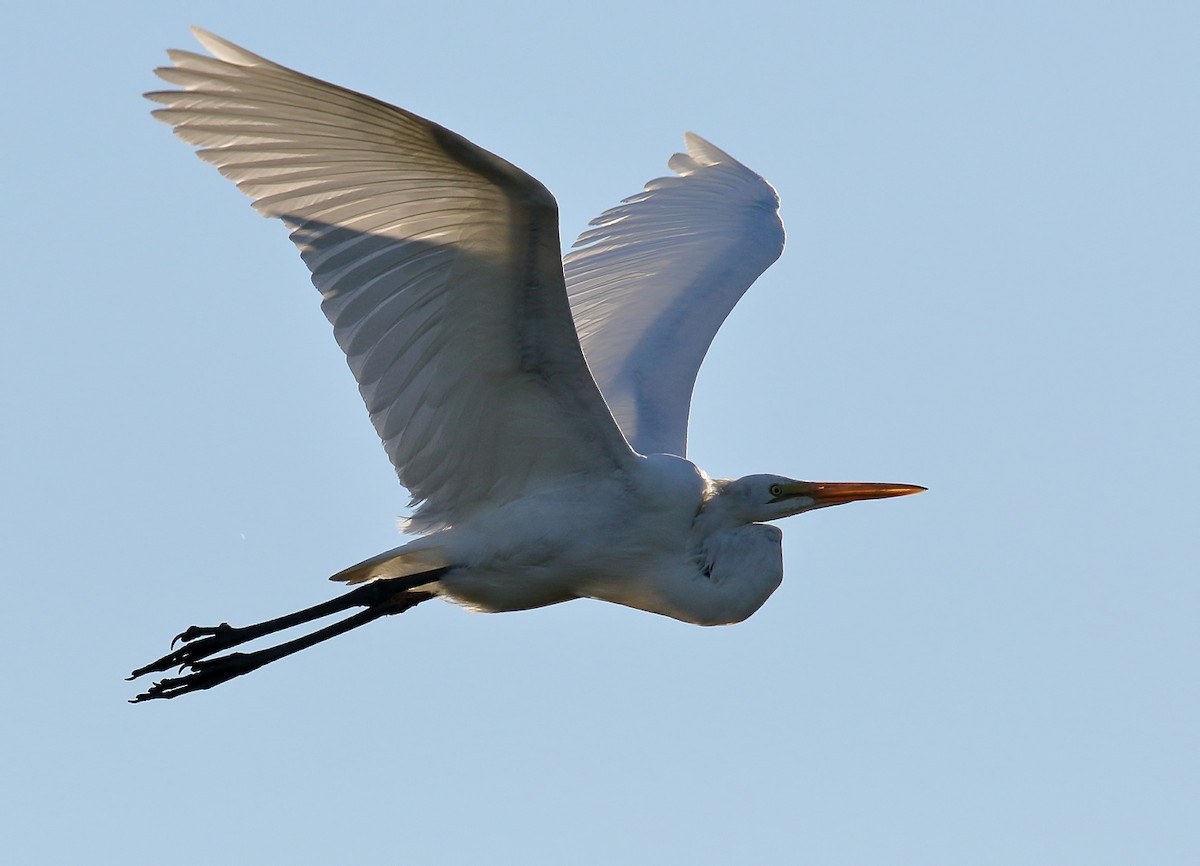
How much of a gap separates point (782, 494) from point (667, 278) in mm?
2087

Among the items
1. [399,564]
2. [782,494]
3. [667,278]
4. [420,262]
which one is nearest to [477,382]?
[420,262]

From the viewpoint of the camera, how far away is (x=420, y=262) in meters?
6.77

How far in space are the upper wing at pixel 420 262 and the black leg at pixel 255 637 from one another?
57 centimetres

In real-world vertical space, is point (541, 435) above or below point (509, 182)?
below

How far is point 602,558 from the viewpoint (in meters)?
7.58

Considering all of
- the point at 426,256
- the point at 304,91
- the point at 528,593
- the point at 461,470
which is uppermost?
the point at 304,91

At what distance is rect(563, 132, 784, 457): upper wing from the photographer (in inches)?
353

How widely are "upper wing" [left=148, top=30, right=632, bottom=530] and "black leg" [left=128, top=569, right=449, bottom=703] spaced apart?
1.87 feet

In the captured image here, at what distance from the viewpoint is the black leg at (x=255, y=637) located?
777cm

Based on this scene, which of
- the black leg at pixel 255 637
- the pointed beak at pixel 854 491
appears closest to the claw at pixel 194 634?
the black leg at pixel 255 637

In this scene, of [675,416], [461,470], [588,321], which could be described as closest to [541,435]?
[461,470]

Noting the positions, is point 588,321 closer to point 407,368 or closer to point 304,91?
point 407,368

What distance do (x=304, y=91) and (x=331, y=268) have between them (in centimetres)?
84

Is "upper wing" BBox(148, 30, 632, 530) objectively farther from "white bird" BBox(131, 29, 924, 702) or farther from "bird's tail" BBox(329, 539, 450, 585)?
"bird's tail" BBox(329, 539, 450, 585)
